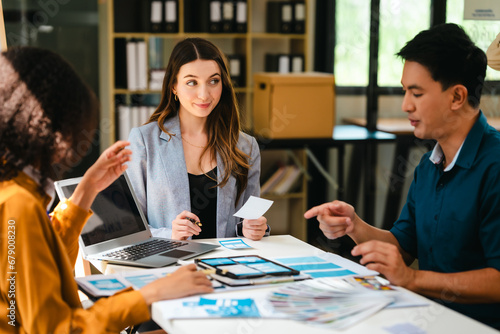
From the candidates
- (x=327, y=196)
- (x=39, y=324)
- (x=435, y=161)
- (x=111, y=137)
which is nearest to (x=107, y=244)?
(x=39, y=324)

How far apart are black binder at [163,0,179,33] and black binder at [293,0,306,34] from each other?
35.7 inches

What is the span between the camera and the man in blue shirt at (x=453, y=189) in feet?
5.17

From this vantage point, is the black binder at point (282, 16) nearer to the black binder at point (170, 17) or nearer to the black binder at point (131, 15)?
the black binder at point (170, 17)

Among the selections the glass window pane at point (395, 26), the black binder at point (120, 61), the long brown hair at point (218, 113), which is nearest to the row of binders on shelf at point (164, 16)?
the black binder at point (120, 61)

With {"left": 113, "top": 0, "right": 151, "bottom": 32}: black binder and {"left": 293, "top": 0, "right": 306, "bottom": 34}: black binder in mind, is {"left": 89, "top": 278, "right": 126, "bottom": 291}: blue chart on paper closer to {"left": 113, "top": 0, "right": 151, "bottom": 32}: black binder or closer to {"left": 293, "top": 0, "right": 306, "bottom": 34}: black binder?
{"left": 113, "top": 0, "right": 151, "bottom": 32}: black binder

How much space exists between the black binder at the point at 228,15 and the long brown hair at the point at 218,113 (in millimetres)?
1871

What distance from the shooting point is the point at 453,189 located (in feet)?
5.74

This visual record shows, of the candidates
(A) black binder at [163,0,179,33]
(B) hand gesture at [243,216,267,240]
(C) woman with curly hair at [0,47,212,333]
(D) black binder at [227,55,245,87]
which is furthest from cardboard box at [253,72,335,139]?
(C) woman with curly hair at [0,47,212,333]

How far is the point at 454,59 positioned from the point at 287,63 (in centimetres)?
290

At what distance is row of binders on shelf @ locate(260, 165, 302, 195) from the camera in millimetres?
4551

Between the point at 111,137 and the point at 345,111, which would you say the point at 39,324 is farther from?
the point at 345,111

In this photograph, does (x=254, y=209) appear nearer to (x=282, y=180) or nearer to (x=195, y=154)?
(x=195, y=154)

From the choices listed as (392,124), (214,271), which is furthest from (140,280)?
(392,124)

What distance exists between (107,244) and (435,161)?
1093 millimetres
